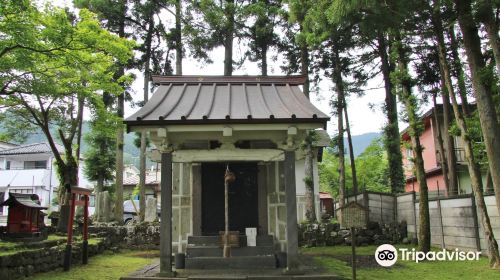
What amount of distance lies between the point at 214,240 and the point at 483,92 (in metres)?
7.57

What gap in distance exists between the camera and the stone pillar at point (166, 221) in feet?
25.3

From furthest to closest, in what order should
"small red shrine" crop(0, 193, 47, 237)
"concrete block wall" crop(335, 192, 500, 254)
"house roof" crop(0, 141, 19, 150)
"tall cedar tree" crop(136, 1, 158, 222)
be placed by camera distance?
"house roof" crop(0, 141, 19, 150) → "tall cedar tree" crop(136, 1, 158, 222) → "concrete block wall" crop(335, 192, 500, 254) → "small red shrine" crop(0, 193, 47, 237)

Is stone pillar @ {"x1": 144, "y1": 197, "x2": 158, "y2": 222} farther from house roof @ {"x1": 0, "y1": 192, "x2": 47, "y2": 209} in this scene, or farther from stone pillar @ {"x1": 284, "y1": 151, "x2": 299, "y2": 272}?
stone pillar @ {"x1": 284, "y1": 151, "x2": 299, "y2": 272}

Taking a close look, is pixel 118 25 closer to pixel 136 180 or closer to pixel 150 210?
pixel 150 210

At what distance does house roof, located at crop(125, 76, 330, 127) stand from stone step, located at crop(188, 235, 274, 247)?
345cm

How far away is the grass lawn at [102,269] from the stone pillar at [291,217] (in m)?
4.32

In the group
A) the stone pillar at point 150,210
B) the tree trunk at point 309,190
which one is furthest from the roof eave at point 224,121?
the stone pillar at point 150,210

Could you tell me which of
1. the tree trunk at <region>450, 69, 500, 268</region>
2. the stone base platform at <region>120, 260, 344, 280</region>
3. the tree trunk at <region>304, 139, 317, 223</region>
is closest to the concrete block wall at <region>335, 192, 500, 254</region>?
the tree trunk at <region>450, 69, 500, 268</region>

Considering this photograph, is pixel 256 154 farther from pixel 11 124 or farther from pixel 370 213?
pixel 11 124

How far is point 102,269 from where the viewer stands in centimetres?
1039

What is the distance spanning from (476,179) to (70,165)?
14.2 metres

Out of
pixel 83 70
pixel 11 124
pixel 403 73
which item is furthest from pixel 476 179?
pixel 11 124

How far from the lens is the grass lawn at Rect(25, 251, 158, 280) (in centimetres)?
910

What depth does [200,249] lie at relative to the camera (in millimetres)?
9094
